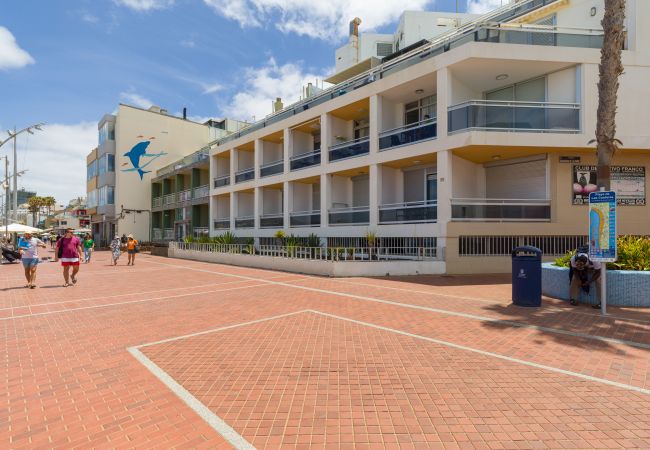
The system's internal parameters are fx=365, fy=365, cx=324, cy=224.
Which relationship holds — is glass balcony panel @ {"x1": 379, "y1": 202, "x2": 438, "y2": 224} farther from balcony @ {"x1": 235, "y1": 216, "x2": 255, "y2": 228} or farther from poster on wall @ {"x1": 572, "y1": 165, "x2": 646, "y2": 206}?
balcony @ {"x1": 235, "y1": 216, "x2": 255, "y2": 228}

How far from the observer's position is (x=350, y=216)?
18.2 m

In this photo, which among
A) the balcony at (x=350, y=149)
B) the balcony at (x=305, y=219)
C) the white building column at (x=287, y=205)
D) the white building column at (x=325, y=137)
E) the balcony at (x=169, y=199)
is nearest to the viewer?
the balcony at (x=350, y=149)

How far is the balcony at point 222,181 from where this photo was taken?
27.9m

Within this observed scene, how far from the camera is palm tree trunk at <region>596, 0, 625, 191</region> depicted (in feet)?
29.3

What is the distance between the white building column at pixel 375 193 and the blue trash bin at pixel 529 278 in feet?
29.3

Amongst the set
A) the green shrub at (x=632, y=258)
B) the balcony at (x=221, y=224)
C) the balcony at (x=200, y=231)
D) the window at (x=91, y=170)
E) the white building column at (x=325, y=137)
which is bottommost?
the green shrub at (x=632, y=258)

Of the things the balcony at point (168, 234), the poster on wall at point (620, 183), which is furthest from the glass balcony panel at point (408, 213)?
the balcony at point (168, 234)

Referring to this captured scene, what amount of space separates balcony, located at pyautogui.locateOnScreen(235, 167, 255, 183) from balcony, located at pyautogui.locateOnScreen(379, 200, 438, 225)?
11794 millimetres

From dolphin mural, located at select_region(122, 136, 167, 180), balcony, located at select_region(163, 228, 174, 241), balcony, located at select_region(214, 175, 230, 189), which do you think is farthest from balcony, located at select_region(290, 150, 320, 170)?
dolphin mural, located at select_region(122, 136, 167, 180)

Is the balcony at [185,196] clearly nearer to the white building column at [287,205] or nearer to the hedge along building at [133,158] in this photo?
the hedge along building at [133,158]

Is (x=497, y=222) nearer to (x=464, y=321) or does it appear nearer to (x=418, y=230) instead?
(x=418, y=230)

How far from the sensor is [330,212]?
62.8 feet

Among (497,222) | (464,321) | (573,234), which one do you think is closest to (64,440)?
(464,321)

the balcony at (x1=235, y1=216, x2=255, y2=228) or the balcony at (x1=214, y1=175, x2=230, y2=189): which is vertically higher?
the balcony at (x1=214, y1=175, x2=230, y2=189)
